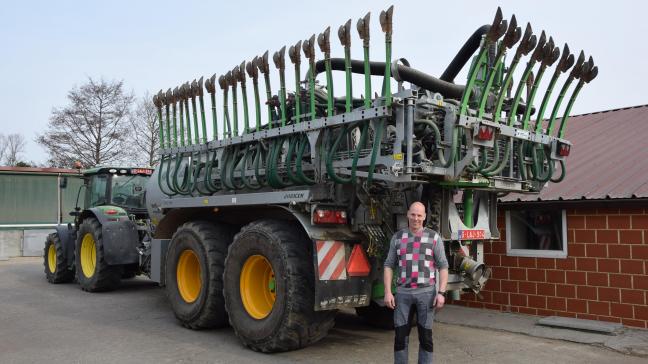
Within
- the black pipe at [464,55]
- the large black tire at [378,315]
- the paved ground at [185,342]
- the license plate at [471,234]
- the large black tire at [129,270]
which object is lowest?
the paved ground at [185,342]

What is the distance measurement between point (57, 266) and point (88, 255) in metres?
1.09

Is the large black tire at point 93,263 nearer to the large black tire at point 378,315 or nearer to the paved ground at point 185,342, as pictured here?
the paved ground at point 185,342

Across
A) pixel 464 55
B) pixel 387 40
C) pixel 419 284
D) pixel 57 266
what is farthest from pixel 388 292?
pixel 57 266

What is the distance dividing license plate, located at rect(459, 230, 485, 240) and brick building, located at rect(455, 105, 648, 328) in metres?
2.10

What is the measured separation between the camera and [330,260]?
5879 millimetres

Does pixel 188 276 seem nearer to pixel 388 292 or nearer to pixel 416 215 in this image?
pixel 388 292

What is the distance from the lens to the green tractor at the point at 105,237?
35.6ft

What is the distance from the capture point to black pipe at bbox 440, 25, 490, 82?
21.9 ft

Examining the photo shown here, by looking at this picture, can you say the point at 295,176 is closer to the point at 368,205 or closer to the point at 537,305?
the point at 368,205

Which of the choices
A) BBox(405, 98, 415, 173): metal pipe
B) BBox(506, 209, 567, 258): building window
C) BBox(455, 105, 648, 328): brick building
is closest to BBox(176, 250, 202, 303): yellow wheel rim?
BBox(405, 98, 415, 173): metal pipe

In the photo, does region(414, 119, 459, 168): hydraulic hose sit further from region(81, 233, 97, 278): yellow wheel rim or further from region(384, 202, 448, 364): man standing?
region(81, 233, 97, 278): yellow wheel rim

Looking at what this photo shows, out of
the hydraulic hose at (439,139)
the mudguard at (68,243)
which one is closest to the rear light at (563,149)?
the hydraulic hose at (439,139)

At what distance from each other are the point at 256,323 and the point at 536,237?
4.53 metres

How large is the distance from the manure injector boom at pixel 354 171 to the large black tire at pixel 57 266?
620 cm
